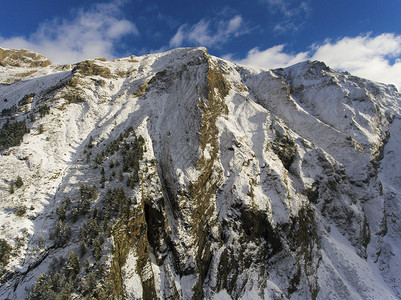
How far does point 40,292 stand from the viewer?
52.0ft

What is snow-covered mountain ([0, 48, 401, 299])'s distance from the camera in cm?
2025

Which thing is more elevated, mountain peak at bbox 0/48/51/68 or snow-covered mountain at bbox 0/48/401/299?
mountain peak at bbox 0/48/51/68

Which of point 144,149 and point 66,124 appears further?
point 66,124

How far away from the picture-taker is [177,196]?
28.9m

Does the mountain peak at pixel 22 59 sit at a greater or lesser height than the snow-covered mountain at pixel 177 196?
greater

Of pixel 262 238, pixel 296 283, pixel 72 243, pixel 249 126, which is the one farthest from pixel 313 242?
pixel 72 243

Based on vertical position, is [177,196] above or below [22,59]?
below

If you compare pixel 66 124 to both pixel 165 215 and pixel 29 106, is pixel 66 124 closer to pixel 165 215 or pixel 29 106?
pixel 29 106

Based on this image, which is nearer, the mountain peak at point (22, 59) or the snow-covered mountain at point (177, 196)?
the snow-covered mountain at point (177, 196)

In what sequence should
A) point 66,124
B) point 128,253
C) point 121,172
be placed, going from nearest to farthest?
point 128,253 < point 121,172 < point 66,124

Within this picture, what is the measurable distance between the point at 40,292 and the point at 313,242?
38275 millimetres

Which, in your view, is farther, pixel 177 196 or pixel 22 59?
pixel 22 59

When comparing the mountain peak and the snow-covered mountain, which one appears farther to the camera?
the mountain peak

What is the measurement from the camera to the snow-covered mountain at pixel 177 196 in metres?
20.2
